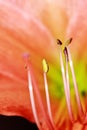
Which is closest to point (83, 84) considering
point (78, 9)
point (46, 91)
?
point (46, 91)

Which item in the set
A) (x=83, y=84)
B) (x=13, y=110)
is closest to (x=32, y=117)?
(x=13, y=110)

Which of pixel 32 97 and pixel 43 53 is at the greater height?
pixel 43 53

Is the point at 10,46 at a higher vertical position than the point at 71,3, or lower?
lower

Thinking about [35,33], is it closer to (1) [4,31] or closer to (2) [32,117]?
(1) [4,31]

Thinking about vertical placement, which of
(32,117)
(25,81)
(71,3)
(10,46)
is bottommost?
(32,117)

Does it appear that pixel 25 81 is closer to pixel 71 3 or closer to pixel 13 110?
pixel 13 110

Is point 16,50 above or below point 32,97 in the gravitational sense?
above
